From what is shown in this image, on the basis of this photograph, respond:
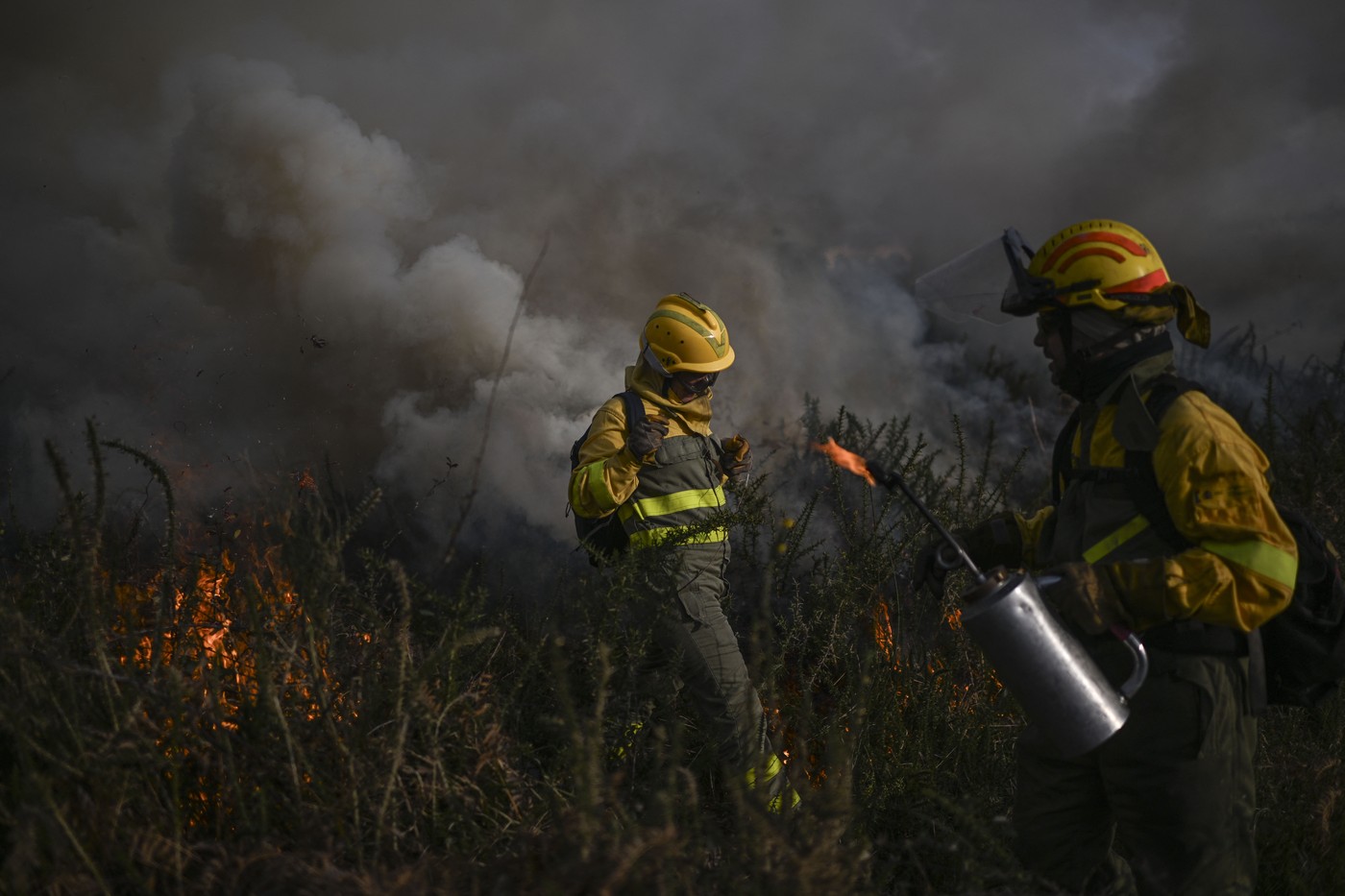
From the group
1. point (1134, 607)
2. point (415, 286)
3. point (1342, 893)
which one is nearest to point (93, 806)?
point (1134, 607)

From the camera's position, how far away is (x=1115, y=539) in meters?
2.18

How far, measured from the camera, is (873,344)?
9844 millimetres

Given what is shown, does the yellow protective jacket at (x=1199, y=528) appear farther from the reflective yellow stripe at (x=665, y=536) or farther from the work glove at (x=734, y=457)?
the work glove at (x=734, y=457)

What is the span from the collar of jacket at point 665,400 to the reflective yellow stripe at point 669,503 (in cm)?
32

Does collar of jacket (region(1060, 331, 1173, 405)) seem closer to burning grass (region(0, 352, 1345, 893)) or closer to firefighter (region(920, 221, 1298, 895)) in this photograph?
firefighter (region(920, 221, 1298, 895))

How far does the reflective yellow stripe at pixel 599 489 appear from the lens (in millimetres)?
3318

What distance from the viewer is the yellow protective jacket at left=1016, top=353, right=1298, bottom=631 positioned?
6.32 feet

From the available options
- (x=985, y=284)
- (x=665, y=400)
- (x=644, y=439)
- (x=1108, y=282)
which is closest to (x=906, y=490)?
(x=1108, y=282)

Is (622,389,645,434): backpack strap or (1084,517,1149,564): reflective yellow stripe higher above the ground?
(622,389,645,434): backpack strap

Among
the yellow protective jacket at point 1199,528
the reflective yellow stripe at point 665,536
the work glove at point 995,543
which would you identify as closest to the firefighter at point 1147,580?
the yellow protective jacket at point 1199,528

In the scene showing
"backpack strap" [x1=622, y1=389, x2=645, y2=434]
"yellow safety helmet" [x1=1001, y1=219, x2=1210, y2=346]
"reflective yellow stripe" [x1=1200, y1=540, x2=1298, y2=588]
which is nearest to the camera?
"reflective yellow stripe" [x1=1200, y1=540, x2=1298, y2=588]

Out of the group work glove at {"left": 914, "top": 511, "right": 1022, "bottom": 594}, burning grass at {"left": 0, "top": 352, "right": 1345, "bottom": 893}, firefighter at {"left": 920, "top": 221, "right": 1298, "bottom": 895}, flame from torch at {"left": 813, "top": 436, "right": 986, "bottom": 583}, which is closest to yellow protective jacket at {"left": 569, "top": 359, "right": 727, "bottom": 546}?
burning grass at {"left": 0, "top": 352, "right": 1345, "bottom": 893}

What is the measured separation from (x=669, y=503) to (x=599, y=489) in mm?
354

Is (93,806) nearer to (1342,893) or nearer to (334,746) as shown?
(334,746)
